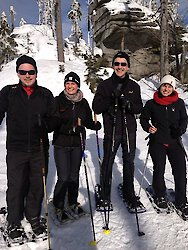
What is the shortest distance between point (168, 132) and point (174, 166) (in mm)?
615

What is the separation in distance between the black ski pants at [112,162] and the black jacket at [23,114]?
4.26 ft

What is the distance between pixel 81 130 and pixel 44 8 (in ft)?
233

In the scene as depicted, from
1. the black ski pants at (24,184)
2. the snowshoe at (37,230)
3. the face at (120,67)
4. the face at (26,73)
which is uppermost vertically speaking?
the face at (120,67)

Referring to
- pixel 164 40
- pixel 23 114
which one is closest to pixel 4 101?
pixel 23 114

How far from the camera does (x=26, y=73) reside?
353cm

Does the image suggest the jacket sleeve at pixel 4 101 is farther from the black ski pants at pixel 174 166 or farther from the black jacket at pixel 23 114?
the black ski pants at pixel 174 166

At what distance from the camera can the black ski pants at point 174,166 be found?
4469 millimetres

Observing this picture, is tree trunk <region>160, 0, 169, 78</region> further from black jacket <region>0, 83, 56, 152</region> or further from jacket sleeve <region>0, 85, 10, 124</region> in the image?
jacket sleeve <region>0, 85, 10, 124</region>

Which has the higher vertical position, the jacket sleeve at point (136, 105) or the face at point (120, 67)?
the face at point (120, 67)

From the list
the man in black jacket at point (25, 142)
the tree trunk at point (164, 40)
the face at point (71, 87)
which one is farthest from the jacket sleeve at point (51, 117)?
the tree trunk at point (164, 40)

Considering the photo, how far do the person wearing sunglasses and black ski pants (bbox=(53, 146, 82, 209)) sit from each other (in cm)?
54

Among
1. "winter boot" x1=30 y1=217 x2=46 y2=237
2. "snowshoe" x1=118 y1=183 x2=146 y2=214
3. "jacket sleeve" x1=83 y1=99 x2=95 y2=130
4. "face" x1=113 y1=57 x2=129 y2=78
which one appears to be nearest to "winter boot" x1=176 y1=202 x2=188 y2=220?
"snowshoe" x1=118 y1=183 x2=146 y2=214

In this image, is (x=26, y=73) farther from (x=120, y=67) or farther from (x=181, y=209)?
(x=181, y=209)

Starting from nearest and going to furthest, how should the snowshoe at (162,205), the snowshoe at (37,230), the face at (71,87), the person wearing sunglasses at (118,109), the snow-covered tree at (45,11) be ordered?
the snowshoe at (37,230) < the face at (71,87) < the person wearing sunglasses at (118,109) < the snowshoe at (162,205) < the snow-covered tree at (45,11)
